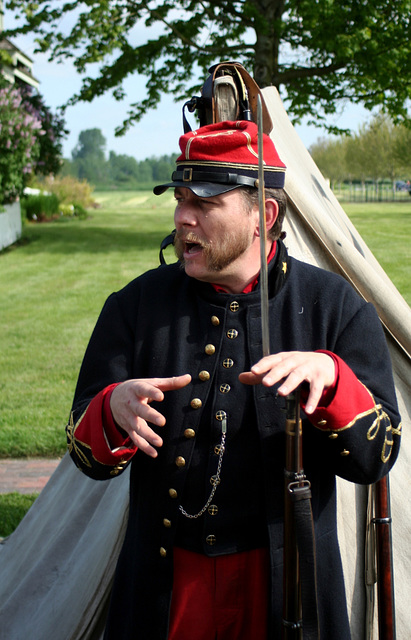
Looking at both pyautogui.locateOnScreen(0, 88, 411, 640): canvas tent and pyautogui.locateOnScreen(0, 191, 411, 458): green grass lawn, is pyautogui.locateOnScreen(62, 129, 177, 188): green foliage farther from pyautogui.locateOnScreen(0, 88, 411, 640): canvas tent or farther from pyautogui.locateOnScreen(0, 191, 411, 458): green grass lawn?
pyautogui.locateOnScreen(0, 88, 411, 640): canvas tent

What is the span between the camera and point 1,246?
19938 millimetres

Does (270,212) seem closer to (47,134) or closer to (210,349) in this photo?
(210,349)

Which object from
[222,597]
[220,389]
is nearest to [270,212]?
[220,389]

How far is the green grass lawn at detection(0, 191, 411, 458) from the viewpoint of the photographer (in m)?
6.28

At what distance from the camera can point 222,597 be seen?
2.12 meters

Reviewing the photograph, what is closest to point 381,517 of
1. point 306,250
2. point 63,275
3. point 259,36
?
point 306,250

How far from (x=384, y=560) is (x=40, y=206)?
1104 inches

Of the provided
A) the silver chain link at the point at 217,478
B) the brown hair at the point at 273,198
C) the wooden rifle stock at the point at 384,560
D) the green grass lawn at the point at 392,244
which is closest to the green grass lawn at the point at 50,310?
the brown hair at the point at 273,198

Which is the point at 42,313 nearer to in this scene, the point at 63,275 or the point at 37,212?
the point at 63,275

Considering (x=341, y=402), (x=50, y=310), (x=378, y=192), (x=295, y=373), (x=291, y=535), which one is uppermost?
(x=378, y=192)

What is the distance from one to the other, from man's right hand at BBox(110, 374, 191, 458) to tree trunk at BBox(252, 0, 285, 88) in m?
14.1

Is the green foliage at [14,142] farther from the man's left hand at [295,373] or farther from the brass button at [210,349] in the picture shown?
the man's left hand at [295,373]

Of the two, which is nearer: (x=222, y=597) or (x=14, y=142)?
(x=222, y=597)

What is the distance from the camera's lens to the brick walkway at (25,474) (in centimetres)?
501
